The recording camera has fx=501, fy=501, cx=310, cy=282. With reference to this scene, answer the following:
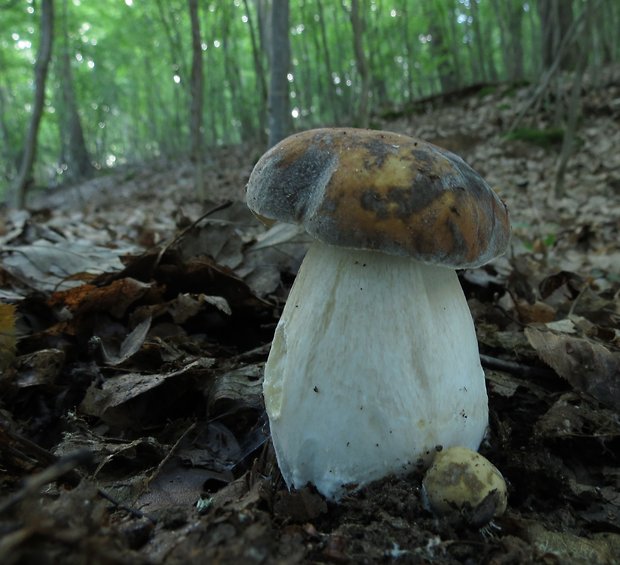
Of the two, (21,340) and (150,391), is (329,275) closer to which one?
(150,391)

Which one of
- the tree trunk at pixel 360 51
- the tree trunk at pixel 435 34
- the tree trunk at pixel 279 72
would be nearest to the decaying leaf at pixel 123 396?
the tree trunk at pixel 279 72

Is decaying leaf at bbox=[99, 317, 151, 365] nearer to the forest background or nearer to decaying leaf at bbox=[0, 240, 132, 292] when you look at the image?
decaying leaf at bbox=[0, 240, 132, 292]

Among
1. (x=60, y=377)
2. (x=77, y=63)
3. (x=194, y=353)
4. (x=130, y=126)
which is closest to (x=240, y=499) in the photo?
(x=194, y=353)

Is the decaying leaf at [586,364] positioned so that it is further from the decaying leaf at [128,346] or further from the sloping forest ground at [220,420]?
the decaying leaf at [128,346]

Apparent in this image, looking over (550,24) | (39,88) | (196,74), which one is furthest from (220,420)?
(550,24)

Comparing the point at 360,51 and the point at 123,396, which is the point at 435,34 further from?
the point at 123,396

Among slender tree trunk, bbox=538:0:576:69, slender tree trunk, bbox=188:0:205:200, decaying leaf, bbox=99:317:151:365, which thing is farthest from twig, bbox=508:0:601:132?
decaying leaf, bbox=99:317:151:365
